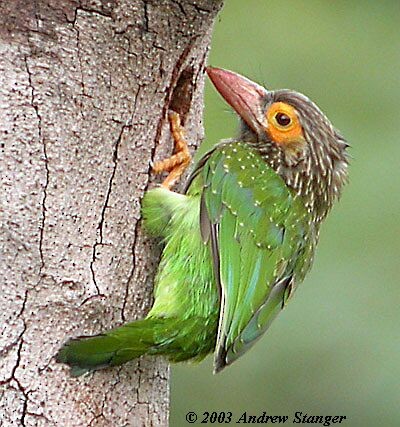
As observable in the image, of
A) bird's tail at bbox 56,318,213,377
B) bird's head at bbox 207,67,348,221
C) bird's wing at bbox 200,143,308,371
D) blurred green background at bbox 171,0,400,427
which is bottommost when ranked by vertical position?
blurred green background at bbox 171,0,400,427

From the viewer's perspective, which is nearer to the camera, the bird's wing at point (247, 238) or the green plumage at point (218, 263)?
the green plumage at point (218, 263)

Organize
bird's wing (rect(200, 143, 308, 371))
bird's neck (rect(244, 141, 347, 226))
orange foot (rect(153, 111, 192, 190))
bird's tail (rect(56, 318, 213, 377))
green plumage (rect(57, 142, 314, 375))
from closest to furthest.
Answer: bird's tail (rect(56, 318, 213, 377))
green plumage (rect(57, 142, 314, 375))
bird's wing (rect(200, 143, 308, 371))
orange foot (rect(153, 111, 192, 190))
bird's neck (rect(244, 141, 347, 226))

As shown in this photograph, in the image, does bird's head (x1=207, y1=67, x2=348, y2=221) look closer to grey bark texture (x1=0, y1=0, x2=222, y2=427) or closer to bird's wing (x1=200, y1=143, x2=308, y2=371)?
bird's wing (x1=200, y1=143, x2=308, y2=371)

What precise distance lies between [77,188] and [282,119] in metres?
0.97

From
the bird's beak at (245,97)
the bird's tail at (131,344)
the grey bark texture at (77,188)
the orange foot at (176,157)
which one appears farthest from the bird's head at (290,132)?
the bird's tail at (131,344)

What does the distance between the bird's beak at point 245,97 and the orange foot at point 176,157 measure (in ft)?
1.33

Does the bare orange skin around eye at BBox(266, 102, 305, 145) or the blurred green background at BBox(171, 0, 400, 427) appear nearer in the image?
the bare orange skin around eye at BBox(266, 102, 305, 145)

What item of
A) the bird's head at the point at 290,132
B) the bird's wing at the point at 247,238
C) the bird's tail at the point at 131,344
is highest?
the bird's head at the point at 290,132

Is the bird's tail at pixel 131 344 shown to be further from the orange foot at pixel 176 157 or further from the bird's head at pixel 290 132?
the bird's head at pixel 290 132

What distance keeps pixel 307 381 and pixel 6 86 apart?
98.6 inches

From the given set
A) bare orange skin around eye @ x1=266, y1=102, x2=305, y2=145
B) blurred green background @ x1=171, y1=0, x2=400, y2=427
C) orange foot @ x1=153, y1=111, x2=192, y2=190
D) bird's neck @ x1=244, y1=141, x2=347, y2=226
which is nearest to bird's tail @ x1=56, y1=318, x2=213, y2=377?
orange foot @ x1=153, y1=111, x2=192, y2=190

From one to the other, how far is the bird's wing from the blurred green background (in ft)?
2.83

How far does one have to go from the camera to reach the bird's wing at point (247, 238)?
12.6 ft

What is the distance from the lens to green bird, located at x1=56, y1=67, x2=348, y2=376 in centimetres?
377
